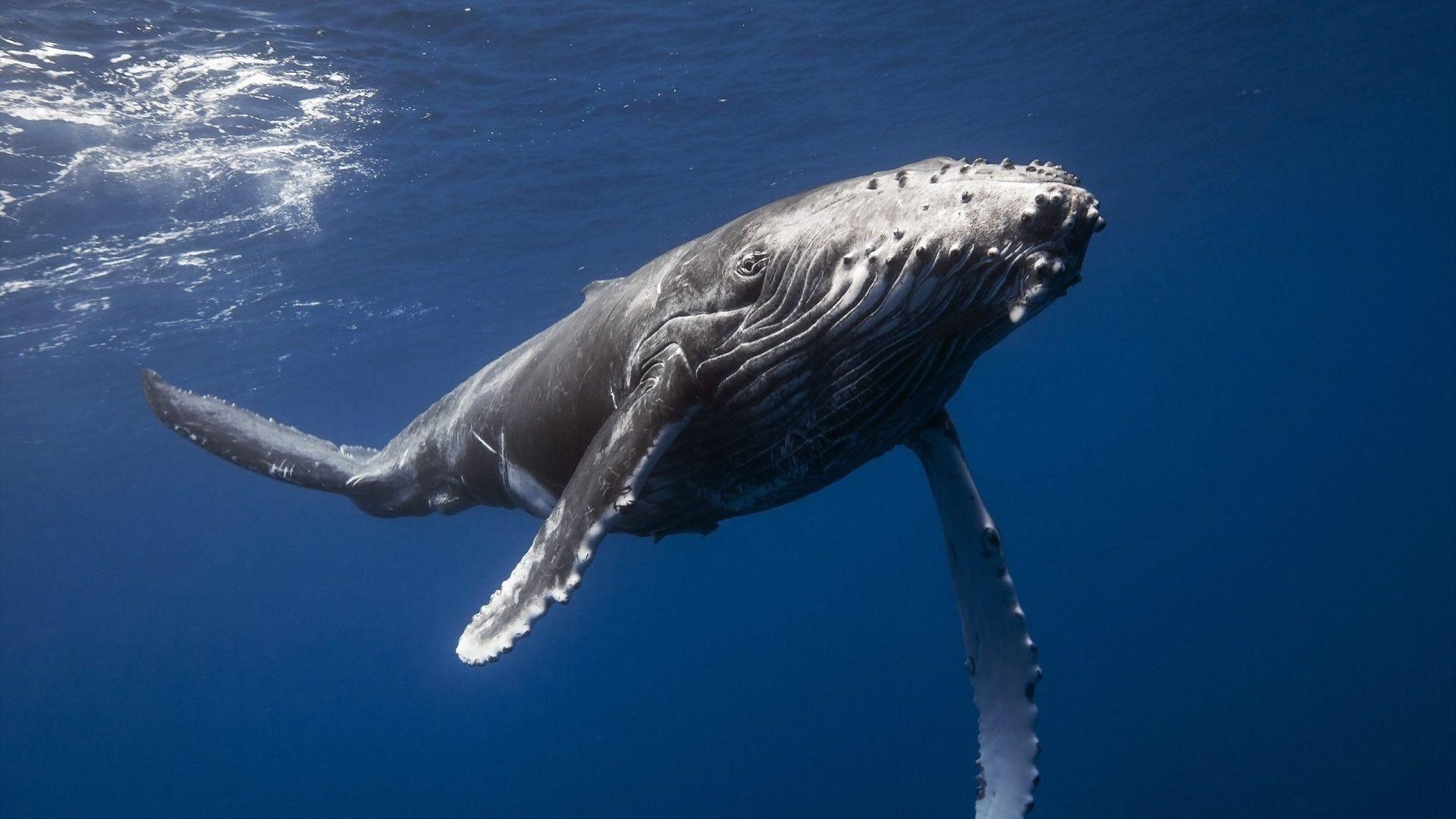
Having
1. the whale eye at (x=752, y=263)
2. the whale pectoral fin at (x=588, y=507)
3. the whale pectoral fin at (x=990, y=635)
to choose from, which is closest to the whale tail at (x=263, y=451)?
the whale pectoral fin at (x=588, y=507)

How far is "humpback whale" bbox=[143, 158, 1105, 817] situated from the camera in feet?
11.0

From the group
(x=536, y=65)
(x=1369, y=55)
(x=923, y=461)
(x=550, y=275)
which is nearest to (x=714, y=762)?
(x=550, y=275)

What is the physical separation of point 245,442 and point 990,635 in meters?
6.63

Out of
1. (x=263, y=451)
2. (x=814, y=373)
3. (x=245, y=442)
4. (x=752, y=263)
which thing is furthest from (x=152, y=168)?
(x=814, y=373)

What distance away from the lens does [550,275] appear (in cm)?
3073

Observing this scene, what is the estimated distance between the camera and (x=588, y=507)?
3.75 metres

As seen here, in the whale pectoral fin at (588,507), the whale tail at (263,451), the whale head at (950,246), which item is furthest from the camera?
the whale tail at (263,451)

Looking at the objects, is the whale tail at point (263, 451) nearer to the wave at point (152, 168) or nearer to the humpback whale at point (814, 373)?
the humpback whale at point (814, 373)

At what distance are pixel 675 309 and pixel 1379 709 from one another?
3501 cm

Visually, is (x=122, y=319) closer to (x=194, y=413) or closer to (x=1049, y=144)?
(x=194, y=413)

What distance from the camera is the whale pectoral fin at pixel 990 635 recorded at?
442 centimetres

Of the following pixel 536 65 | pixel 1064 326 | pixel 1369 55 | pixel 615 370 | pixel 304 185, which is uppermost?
pixel 1369 55

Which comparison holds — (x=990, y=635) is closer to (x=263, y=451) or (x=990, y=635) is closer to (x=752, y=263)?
(x=752, y=263)

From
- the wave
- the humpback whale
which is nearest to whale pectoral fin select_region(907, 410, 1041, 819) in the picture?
the humpback whale
